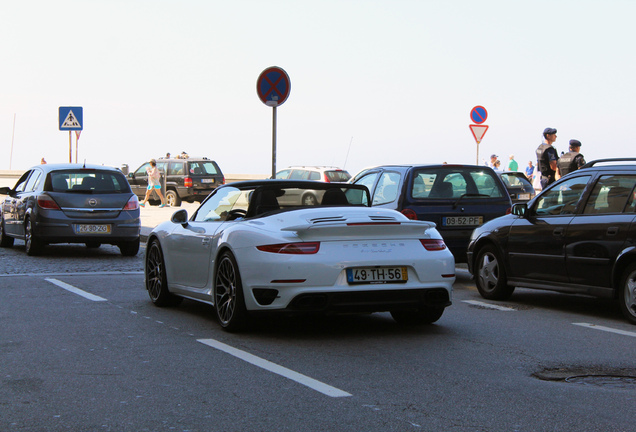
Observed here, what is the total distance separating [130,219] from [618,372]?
36.0 feet

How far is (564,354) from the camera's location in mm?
6832

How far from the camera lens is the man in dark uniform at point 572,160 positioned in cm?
1590

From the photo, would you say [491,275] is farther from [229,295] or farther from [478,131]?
[478,131]

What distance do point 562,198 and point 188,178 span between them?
26.8 meters

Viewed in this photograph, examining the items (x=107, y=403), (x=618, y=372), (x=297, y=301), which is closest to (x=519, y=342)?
(x=618, y=372)

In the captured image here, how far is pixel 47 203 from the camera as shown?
15594 mm

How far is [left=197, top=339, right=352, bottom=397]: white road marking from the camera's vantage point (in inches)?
216

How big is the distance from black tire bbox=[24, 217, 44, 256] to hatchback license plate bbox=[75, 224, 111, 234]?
0.70 metres

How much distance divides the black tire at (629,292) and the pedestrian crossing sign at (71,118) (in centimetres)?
1778

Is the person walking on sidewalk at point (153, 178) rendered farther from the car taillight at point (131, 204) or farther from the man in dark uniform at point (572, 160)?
the man in dark uniform at point (572, 160)

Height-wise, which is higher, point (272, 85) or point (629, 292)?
point (272, 85)

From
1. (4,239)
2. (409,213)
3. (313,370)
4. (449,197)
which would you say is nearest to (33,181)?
(4,239)

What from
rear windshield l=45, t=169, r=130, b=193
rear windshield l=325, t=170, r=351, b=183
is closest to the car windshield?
rear windshield l=45, t=169, r=130, b=193

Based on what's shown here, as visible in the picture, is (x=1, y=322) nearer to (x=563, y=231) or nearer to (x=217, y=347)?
(x=217, y=347)
